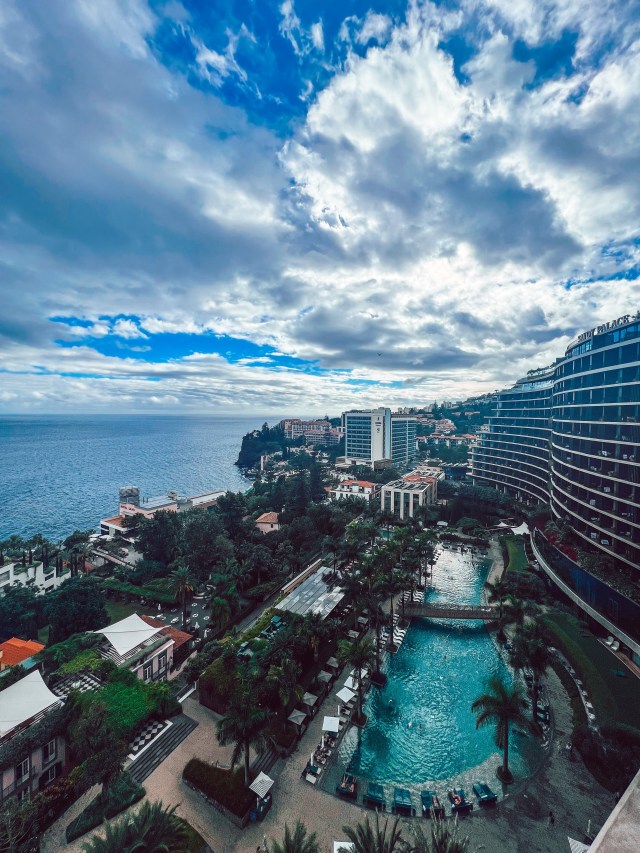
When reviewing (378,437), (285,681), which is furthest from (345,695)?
(378,437)

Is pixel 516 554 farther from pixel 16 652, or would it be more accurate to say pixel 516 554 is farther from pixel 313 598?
pixel 16 652

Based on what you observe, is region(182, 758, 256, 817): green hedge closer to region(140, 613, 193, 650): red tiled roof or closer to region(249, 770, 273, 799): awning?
region(249, 770, 273, 799): awning

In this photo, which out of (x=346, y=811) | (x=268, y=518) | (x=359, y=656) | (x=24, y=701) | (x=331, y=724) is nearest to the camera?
(x=346, y=811)

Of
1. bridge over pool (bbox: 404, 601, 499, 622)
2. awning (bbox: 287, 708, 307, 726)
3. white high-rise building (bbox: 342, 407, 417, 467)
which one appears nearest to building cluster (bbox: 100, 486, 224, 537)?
bridge over pool (bbox: 404, 601, 499, 622)

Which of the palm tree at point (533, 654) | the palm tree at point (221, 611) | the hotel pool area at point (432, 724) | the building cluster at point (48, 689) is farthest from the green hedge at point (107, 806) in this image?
the palm tree at point (533, 654)

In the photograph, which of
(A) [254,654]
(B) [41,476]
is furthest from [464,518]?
(B) [41,476]

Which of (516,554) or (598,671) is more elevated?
(516,554)
